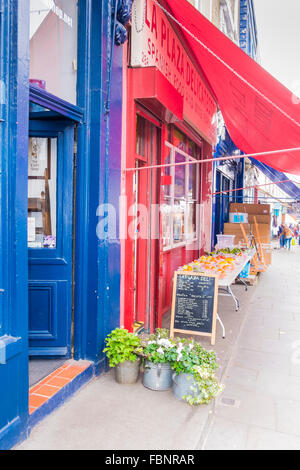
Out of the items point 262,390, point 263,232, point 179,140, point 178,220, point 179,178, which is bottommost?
point 262,390

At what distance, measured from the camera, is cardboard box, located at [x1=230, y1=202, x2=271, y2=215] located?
12086 mm

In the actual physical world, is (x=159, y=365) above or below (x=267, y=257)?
below

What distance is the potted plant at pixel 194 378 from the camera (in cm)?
354

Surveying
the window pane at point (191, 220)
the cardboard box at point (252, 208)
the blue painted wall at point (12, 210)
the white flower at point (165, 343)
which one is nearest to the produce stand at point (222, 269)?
the window pane at point (191, 220)

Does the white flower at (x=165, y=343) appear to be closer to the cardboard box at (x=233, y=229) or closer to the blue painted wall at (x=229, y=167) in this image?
the blue painted wall at (x=229, y=167)

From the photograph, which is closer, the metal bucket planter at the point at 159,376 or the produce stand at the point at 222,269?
the metal bucket planter at the point at 159,376

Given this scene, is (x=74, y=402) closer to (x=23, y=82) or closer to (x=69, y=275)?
(x=69, y=275)

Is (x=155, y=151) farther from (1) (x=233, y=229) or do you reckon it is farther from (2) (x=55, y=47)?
(1) (x=233, y=229)

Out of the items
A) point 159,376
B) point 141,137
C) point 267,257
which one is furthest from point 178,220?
point 267,257

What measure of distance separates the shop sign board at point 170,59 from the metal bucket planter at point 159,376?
3395 millimetres

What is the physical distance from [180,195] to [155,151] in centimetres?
226

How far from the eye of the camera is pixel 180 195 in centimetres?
788

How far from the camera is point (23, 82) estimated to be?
2.78 m

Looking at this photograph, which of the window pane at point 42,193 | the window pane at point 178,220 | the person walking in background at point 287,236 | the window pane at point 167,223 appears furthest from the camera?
the person walking in background at point 287,236
